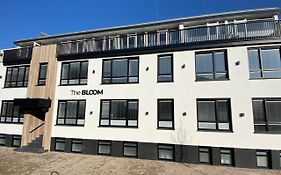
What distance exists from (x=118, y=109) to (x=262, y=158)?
9199mm

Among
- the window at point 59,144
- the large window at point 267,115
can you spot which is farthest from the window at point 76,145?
the large window at point 267,115

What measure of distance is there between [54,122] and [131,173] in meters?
7.99

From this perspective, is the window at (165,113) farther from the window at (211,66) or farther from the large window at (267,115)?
the large window at (267,115)

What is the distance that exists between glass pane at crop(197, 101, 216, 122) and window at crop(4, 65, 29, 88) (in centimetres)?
1401

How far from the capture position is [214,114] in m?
11.5

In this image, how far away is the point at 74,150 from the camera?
13609 mm

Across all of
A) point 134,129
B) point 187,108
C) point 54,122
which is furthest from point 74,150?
point 187,108

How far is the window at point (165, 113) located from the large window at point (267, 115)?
482 centimetres

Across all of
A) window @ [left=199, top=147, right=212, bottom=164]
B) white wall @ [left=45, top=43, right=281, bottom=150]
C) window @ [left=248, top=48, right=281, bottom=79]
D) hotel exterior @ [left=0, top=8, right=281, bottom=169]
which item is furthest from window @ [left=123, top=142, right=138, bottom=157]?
window @ [left=248, top=48, right=281, bottom=79]

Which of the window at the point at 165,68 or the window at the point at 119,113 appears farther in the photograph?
the window at the point at 119,113

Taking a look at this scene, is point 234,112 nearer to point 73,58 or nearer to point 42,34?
point 73,58

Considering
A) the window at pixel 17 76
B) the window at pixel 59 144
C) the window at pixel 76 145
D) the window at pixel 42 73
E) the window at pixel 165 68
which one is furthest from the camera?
the window at pixel 17 76

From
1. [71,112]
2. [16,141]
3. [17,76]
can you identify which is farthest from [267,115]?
[17,76]

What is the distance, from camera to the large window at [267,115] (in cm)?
1058
